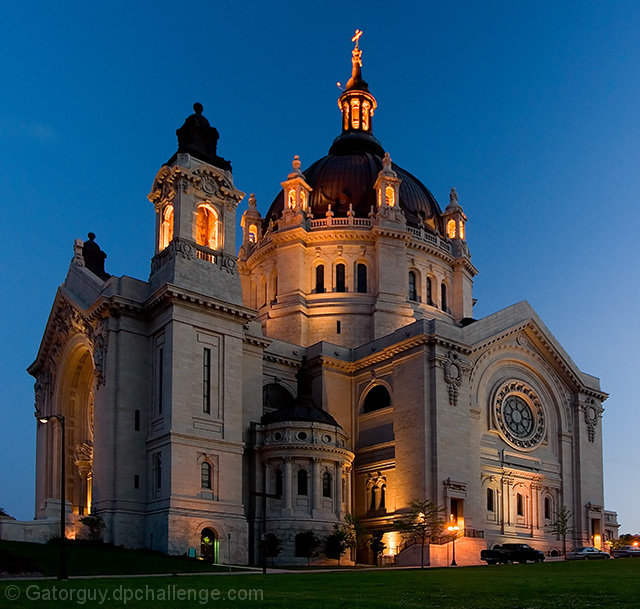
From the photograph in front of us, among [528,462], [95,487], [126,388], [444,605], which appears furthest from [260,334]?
[444,605]

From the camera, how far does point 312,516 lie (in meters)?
56.8

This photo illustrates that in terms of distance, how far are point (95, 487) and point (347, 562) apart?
1733 centimetres

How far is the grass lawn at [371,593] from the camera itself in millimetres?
20547

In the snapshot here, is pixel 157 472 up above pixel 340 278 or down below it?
below

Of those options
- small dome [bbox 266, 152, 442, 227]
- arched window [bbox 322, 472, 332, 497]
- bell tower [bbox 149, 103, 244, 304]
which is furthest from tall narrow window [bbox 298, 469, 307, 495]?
small dome [bbox 266, 152, 442, 227]

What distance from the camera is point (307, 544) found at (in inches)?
2176

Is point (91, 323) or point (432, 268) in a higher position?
point (432, 268)

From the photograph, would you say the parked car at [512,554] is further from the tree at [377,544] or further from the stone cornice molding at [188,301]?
the stone cornice molding at [188,301]

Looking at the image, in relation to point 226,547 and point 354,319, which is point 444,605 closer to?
point 226,547

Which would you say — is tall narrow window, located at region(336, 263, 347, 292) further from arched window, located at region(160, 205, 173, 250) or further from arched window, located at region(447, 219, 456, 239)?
arched window, located at region(160, 205, 173, 250)

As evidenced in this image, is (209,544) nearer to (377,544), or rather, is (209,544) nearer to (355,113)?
(377,544)

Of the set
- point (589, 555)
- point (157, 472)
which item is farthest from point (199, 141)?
point (589, 555)

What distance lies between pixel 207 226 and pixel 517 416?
29.6 metres

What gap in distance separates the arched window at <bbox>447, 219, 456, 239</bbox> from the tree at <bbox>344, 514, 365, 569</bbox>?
35.7 m
